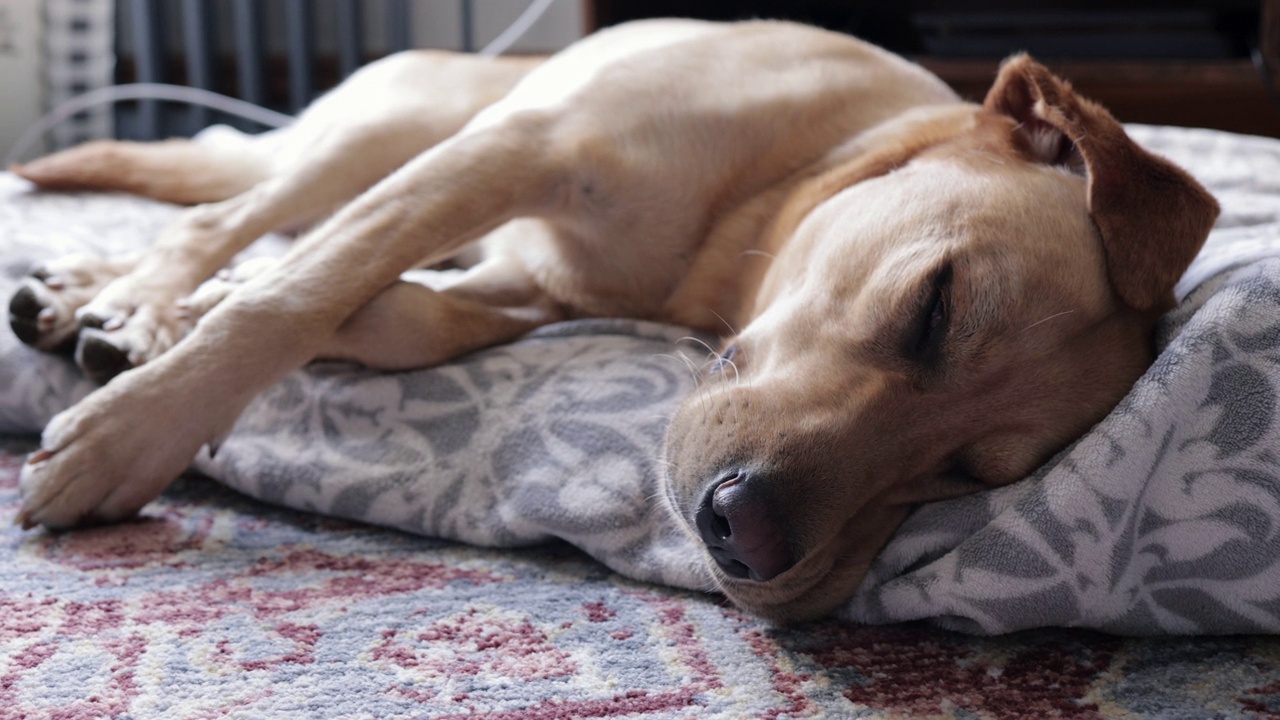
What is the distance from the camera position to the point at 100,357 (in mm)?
1594

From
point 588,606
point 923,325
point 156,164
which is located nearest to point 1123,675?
point 923,325

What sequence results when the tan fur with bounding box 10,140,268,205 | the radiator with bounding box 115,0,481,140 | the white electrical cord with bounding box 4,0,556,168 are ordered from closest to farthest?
the tan fur with bounding box 10,140,268,205, the white electrical cord with bounding box 4,0,556,168, the radiator with bounding box 115,0,481,140

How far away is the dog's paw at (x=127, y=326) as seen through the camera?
1.60 m

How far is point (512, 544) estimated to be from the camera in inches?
55.7

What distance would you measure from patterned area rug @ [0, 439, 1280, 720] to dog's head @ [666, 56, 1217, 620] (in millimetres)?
96

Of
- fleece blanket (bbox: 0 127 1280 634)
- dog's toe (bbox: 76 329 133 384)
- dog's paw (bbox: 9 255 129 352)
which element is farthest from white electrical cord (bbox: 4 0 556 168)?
dog's toe (bbox: 76 329 133 384)

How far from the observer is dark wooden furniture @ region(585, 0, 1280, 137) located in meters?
3.12

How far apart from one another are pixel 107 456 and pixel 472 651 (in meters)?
0.54

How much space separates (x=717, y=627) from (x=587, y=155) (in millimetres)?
746

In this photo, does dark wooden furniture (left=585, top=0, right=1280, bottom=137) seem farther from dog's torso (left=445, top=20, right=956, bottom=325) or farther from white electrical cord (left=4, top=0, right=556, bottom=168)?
dog's torso (left=445, top=20, right=956, bottom=325)

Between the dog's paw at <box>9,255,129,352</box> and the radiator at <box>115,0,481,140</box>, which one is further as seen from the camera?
the radiator at <box>115,0,481,140</box>

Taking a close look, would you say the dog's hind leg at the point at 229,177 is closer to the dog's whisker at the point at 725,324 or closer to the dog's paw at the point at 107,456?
the dog's paw at the point at 107,456

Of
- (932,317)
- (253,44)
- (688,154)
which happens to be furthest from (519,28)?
(932,317)

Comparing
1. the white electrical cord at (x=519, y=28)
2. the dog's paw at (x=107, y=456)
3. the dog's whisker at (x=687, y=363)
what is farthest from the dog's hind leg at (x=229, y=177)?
the white electrical cord at (x=519, y=28)
